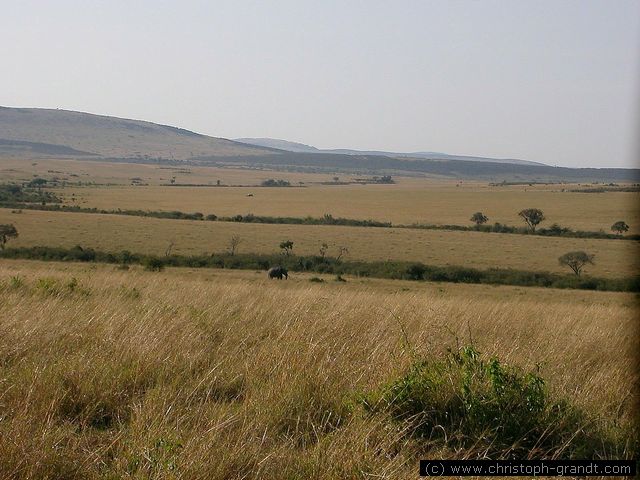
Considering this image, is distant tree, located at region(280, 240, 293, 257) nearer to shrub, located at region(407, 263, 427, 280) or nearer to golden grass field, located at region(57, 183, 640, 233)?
shrub, located at region(407, 263, 427, 280)

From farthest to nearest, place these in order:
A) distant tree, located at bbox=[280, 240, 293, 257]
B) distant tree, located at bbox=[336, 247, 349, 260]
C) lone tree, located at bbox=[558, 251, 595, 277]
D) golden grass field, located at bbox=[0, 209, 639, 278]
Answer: distant tree, located at bbox=[280, 240, 293, 257] → distant tree, located at bbox=[336, 247, 349, 260] → golden grass field, located at bbox=[0, 209, 639, 278] → lone tree, located at bbox=[558, 251, 595, 277]

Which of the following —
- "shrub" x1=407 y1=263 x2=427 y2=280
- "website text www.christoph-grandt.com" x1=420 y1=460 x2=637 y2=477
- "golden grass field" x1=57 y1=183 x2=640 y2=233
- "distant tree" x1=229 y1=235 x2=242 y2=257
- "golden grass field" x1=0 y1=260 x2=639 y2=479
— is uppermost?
"golden grass field" x1=0 y1=260 x2=639 y2=479

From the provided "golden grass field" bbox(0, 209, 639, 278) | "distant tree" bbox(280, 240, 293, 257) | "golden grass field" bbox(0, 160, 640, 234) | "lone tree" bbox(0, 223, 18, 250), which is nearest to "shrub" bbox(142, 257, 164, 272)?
"golden grass field" bbox(0, 209, 639, 278)

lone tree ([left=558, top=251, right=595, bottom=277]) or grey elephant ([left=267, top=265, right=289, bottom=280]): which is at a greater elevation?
grey elephant ([left=267, top=265, right=289, bottom=280])

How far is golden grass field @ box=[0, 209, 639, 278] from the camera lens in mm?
54812

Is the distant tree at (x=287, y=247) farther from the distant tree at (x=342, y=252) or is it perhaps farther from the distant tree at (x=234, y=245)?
the distant tree at (x=342, y=252)

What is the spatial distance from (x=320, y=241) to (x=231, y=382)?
60.2 metres

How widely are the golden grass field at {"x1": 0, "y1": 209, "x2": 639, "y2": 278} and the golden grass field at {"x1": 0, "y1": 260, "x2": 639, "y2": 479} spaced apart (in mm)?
43509

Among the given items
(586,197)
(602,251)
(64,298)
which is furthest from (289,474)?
(586,197)

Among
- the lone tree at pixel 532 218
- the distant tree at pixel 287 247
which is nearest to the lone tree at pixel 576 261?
the distant tree at pixel 287 247

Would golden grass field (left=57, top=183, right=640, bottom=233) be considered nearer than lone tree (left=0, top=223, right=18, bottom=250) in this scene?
No

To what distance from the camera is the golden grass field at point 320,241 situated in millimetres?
54812

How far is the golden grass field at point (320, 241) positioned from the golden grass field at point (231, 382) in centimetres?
4351

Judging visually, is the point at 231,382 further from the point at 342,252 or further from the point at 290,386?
the point at 342,252
